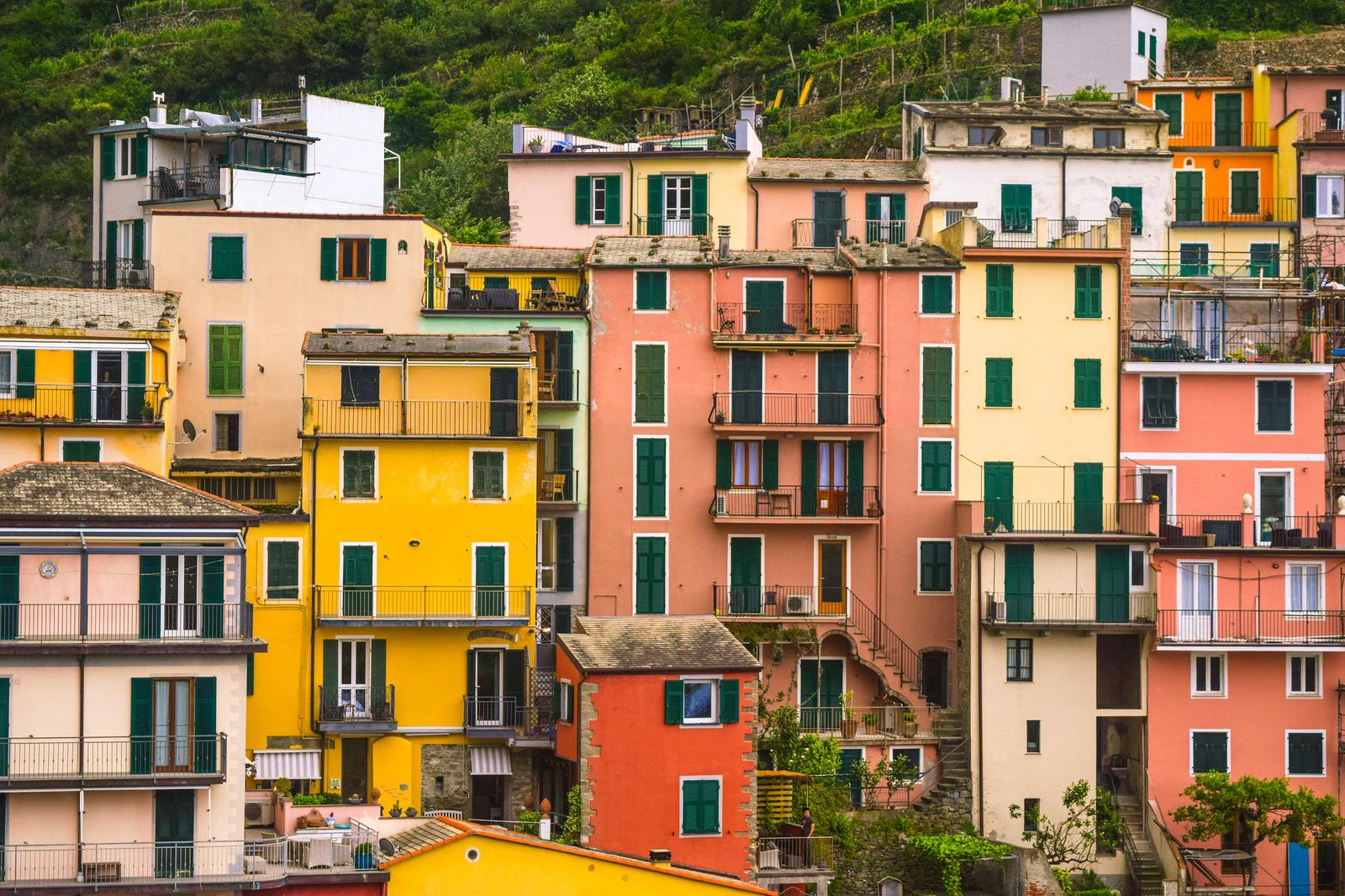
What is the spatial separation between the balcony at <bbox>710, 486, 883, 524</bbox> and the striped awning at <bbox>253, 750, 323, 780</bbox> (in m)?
12.4

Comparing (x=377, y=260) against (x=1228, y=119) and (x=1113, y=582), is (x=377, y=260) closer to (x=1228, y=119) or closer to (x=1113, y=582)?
(x=1113, y=582)

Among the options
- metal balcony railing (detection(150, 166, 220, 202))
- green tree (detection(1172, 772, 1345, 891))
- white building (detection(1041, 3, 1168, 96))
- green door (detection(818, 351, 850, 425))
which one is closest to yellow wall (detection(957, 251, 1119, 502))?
green door (detection(818, 351, 850, 425))

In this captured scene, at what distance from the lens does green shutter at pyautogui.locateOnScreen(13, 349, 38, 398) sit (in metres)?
61.6

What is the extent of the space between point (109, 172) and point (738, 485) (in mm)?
22852

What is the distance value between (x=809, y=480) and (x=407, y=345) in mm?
11067

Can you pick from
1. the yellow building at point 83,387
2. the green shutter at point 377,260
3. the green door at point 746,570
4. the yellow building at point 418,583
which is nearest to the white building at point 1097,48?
the green door at point 746,570

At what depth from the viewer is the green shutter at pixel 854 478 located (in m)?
65.2

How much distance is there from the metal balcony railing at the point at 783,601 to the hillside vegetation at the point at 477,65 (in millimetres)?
25963

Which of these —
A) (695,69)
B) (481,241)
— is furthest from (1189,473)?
(695,69)

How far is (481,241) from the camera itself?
85.3 meters

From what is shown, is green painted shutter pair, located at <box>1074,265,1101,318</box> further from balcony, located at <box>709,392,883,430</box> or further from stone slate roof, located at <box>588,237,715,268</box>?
stone slate roof, located at <box>588,237,715,268</box>

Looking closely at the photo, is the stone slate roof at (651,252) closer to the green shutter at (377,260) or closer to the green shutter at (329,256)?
the green shutter at (377,260)

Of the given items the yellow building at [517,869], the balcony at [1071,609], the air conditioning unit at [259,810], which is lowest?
the yellow building at [517,869]

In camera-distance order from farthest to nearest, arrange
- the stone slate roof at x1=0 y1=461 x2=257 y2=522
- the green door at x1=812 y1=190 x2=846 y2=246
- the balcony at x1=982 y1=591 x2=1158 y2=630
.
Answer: the green door at x1=812 y1=190 x2=846 y2=246 < the balcony at x1=982 y1=591 x2=1158 y2=630 < the stone slate roof at x1=0 y1=461 x2=257 y2=522
